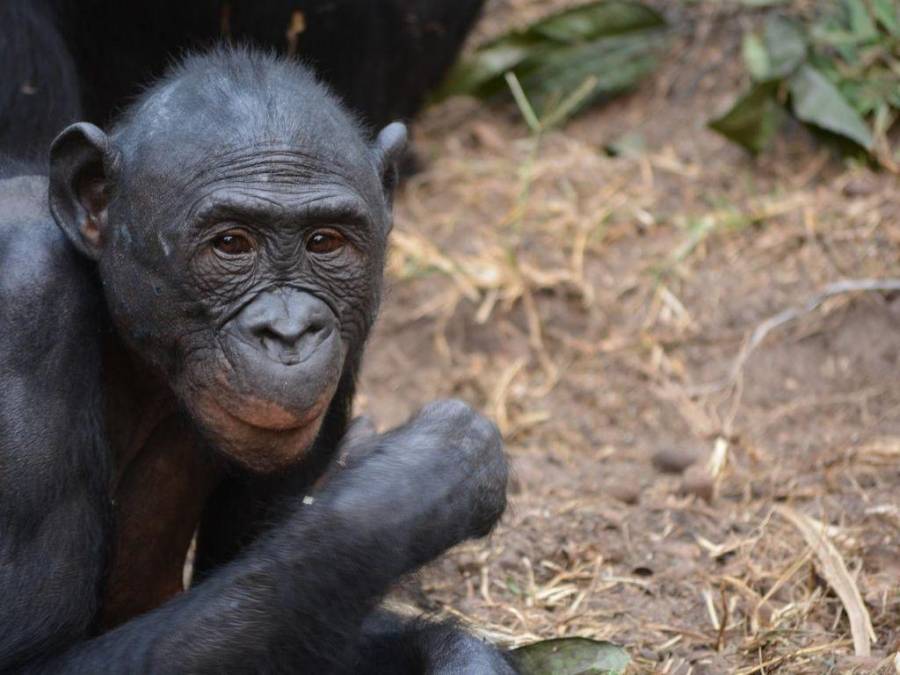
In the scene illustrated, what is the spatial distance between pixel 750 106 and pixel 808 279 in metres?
1.47

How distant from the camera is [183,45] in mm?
7109

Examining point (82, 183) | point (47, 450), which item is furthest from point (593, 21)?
point (47, 450)

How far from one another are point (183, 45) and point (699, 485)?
325cm

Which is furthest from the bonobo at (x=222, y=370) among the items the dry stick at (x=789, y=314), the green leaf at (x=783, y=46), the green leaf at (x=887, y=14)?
the green leaf at (x=887, y=14)

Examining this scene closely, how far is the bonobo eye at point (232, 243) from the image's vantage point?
3953 millimetres

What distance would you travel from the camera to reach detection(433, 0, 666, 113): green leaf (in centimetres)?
954

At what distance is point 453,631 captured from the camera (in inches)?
Result: 176

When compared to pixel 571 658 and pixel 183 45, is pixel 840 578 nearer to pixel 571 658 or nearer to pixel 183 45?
pixel 571 658

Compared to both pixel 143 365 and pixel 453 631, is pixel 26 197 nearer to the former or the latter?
pixel 143 365

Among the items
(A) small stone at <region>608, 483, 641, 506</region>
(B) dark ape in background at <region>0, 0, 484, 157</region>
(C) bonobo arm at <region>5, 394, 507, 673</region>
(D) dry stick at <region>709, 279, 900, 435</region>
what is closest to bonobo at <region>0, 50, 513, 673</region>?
(C) bonobo arm at <region>5, 394, 507, 673</region>

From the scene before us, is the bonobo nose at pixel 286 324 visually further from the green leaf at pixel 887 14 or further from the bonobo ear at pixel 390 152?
the green leaf at pixel 887 14

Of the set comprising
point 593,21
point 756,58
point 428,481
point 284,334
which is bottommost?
point 756,58

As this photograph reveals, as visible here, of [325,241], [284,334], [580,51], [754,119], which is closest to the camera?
[284,334]

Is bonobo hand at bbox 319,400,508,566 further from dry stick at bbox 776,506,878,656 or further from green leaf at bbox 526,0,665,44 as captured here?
green leaf at bbox 526,0,665,44
